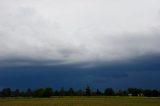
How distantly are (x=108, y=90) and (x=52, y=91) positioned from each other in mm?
34336

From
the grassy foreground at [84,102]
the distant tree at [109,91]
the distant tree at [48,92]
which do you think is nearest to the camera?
the grassy foreground at [84,102]

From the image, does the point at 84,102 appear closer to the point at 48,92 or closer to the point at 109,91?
the point at 48,92

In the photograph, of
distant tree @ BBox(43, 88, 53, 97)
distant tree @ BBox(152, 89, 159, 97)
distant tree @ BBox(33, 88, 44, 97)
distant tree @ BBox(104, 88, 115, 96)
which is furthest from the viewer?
distant tree @ BBox(104, 88, 115, 96)

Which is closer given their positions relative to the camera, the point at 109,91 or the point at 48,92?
the point at 48,92

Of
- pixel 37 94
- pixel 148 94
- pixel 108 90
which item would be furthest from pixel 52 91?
pixel 148 94

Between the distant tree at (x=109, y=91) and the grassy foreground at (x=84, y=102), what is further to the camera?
the distant tree at (x=109, y=91)

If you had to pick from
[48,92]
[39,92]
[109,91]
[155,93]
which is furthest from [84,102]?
[109,91]

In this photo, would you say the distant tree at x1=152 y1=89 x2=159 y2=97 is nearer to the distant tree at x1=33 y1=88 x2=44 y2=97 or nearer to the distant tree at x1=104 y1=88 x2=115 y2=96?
the distant tree at x1=104 y1=88 x2=115 y2=96

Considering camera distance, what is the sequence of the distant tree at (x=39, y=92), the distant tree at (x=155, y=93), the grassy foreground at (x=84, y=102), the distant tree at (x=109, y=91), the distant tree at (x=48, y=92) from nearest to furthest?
the grassy foreground at (x=84, y=102)
the distant tree at (x=48, y=92)
the distant tree at (x=39, y=92)
the distant tree at (x=155, y=93)
the distant tree at (x=109, y=91)

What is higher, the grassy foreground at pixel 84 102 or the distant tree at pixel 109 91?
the distant tree at pixel 109 91

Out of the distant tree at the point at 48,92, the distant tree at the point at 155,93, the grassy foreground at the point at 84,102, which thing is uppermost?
the distant tree at the point at 48,92

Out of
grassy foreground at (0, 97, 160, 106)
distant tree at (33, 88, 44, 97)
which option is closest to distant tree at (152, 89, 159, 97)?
distant tree at (33, 88, 44, 97)

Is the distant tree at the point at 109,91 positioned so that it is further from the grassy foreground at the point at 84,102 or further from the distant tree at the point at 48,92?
the grassy foreground at the point at 84,102

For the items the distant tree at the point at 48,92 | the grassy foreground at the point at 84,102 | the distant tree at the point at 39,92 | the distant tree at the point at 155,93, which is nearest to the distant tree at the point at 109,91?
the distant tree at the point at 155,93
